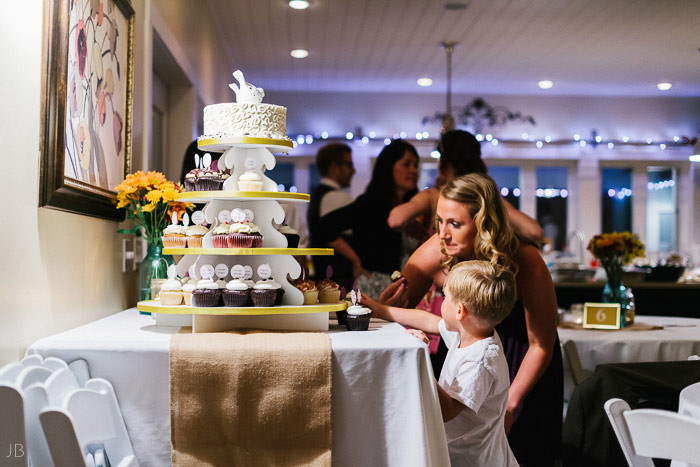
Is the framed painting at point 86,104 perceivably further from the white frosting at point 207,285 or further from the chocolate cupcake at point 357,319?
the chocolate cupcake at point 357,319

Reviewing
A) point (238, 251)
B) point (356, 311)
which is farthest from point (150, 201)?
point (356, 311)

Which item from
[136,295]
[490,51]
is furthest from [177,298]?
[490,51]

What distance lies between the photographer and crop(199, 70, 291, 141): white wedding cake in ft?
5.53

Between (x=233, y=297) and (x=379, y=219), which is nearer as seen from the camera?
(x=233, y=297)

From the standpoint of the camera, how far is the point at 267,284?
63.4 inches

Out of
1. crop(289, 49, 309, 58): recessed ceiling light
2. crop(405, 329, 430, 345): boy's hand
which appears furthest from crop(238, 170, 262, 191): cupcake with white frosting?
crop(289, 49, 309, 58): recessed ceiling light

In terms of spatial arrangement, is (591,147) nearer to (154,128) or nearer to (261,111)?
(154,128)

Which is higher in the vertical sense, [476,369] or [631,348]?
[476,369]

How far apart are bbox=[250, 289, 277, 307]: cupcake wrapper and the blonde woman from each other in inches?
24.4

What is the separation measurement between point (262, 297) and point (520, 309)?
2.78ft

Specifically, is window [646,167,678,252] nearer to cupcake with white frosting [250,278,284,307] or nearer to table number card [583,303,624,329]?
table number card [583,303,624,329]

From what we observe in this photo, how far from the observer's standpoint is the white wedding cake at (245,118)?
5.53 ft

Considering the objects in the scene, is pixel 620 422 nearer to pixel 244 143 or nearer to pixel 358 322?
pixel 358 322

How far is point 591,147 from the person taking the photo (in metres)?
8.05
